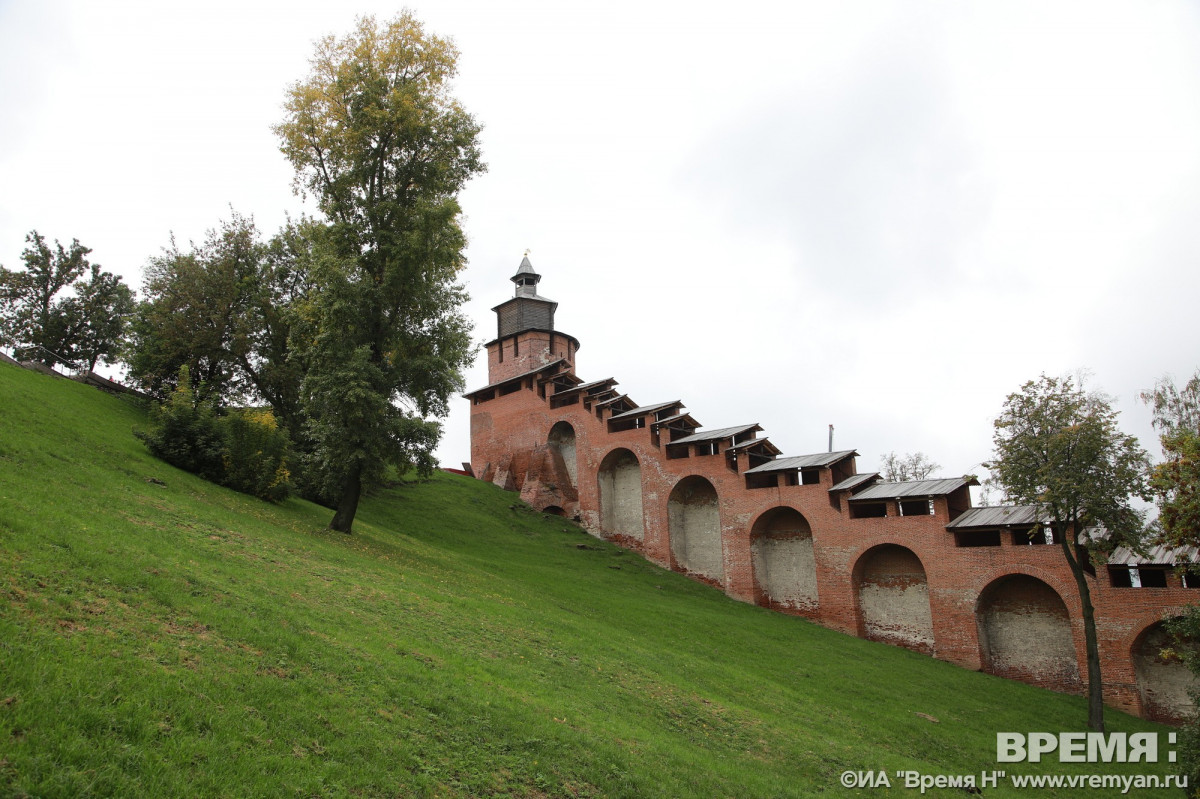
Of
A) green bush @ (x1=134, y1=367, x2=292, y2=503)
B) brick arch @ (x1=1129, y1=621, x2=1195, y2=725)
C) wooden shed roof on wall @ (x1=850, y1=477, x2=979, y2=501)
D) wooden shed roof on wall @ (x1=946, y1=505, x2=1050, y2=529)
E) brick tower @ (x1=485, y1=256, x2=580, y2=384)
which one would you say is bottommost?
brick arch @ (x1=1129, y1=621, x2=1195, y2=725)

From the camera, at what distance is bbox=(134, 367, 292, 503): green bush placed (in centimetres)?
1967

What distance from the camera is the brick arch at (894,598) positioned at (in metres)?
25.3

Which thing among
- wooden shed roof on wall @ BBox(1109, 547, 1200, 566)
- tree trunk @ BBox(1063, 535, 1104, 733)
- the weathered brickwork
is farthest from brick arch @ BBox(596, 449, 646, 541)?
tree trunk @ BBox(1063, 535, 1104, 733)

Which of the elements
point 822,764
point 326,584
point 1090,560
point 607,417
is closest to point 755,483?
point 607,417

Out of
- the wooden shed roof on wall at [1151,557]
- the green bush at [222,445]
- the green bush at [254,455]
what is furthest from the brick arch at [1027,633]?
the green bush at [222,445]

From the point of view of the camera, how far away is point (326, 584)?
41.0 ft

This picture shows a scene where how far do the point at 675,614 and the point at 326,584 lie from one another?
12971 mm

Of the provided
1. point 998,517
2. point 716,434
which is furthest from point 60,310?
point 998,517

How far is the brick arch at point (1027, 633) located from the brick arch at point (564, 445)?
73.0 ft

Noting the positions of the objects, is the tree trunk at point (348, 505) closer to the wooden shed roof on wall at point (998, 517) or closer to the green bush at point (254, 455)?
the green bush at point (254, 455)

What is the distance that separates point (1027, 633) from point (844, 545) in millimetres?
6677

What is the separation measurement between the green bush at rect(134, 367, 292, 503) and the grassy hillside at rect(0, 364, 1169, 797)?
33.7 inches

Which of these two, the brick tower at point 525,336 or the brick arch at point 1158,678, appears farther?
the brick tower at point 525,336

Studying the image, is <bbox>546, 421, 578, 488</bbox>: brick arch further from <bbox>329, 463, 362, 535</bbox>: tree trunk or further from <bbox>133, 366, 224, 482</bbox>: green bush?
<bbox>133, 366, 224, 482</bbox>: green bush
